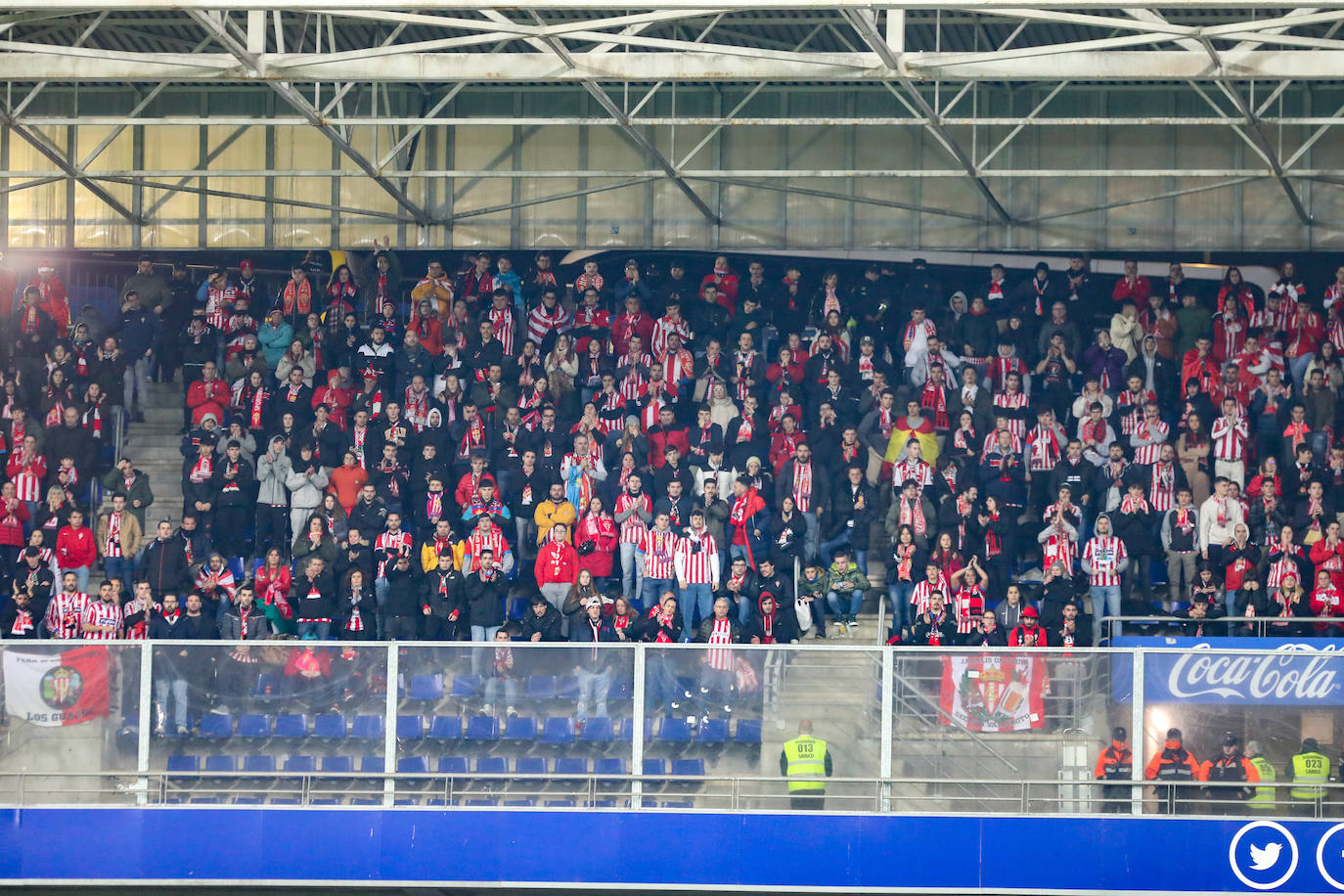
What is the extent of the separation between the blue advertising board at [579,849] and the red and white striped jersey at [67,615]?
15.4ft

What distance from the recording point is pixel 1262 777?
15.6 metres

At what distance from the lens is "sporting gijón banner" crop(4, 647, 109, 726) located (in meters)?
15.7

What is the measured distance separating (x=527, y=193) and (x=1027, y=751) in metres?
12.9

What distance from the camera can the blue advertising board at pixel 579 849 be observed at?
1575 cm

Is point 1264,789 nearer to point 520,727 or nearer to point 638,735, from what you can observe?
point 638,735

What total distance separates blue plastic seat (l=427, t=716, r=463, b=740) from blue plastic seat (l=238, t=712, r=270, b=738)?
4.43 ft

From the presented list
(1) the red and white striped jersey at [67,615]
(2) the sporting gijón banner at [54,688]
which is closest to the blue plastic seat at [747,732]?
(2) the sporting gijón banner at [54,688]

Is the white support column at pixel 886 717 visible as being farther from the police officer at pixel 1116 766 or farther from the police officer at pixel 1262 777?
the police officer at pixel 1262 777

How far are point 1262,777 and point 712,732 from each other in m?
4.51

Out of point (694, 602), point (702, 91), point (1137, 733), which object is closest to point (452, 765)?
point (694, 602)

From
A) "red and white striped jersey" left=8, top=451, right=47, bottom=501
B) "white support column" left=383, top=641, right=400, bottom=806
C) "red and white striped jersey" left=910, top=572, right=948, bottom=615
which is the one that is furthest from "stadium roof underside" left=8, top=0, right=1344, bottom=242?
"white support column" left=383, top=641, right=400, bottom=806

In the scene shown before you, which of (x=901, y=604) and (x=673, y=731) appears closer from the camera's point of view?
(x=673, y=731)

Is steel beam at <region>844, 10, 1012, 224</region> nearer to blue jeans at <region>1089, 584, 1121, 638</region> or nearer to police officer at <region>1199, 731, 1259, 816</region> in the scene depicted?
blue jeans at <region>1089, 584, 1121, 638</region>

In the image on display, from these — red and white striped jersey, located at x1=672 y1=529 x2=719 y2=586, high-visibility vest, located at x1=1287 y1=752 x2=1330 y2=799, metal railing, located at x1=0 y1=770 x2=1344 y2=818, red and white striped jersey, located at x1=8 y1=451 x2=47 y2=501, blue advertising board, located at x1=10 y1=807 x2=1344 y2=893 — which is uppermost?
red and white striped jersey, located at x1=8 y1=451 x2=47 y2=501
